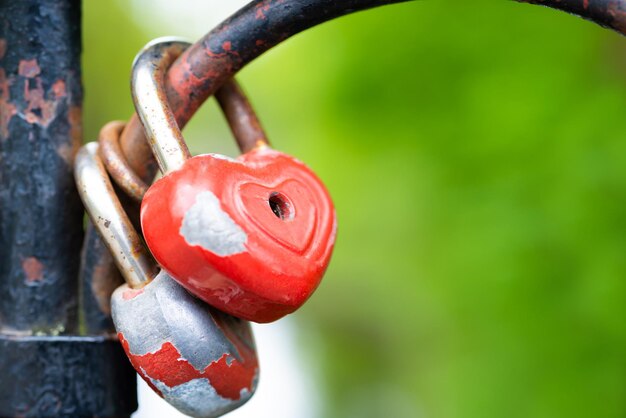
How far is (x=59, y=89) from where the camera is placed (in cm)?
53

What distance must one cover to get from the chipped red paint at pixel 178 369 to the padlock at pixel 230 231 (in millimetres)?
36

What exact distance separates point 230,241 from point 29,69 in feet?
0.75

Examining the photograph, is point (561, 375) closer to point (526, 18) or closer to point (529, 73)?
point (529, 73)

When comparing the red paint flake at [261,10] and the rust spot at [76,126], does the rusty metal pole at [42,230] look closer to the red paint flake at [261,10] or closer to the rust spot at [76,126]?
the rust spot at [76,126]

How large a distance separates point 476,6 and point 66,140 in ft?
4.20

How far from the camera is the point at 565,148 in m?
1.48

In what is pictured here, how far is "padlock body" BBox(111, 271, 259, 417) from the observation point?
422 mm

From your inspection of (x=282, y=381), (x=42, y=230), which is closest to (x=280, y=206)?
(x=42, y=230)

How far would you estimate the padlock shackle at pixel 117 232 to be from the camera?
1.49 feet

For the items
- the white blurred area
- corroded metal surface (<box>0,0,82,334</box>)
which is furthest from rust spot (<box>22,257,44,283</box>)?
the white blurred area

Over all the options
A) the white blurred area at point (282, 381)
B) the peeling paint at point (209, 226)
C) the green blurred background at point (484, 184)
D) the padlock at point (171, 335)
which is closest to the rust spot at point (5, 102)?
the padlock at point (171, 335)

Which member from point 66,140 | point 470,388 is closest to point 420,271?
point 470,388

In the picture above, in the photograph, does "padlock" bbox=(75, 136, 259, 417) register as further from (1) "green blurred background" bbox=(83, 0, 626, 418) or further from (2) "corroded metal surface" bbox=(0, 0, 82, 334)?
(1) "green blurred background" bbox=(83, 0, 626, 418)

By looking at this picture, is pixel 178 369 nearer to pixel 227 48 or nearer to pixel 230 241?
pixel 230 241
